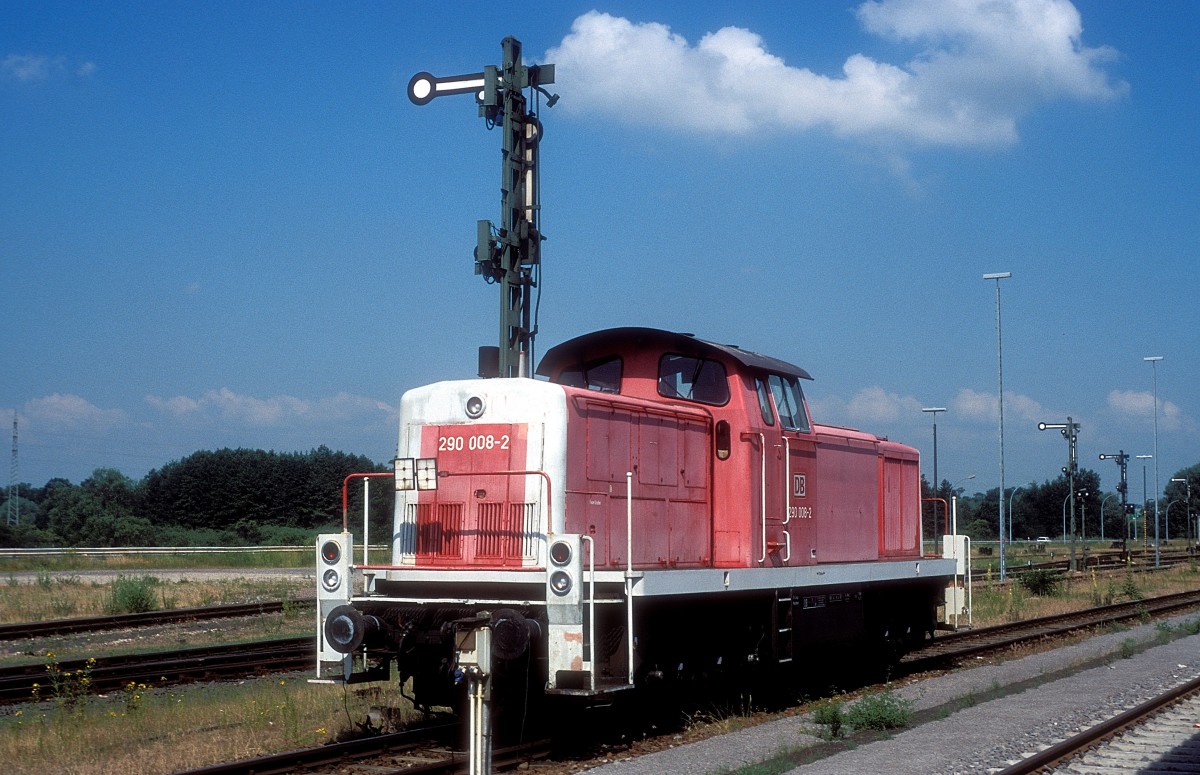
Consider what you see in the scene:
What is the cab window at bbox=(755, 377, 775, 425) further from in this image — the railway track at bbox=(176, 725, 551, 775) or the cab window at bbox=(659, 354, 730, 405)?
the railway track at bbox=(176, 725, 551, 775)

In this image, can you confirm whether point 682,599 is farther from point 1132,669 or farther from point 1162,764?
point 1132,669

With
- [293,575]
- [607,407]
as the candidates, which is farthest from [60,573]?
[607,407]

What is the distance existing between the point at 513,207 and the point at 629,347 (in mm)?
2844

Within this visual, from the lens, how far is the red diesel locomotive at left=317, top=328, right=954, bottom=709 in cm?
923

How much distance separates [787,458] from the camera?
1208cm

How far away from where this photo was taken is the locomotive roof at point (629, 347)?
11.5 m

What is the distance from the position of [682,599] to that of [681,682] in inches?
35.1

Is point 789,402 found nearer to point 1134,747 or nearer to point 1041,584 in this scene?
point 1134,747

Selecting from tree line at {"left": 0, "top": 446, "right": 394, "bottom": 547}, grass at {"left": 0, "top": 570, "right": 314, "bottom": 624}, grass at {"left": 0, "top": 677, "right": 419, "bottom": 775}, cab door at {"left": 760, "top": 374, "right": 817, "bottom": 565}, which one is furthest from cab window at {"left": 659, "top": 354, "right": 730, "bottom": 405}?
tree line at {"left": 0, "top": 446, "right": 394, "bottom": 547}

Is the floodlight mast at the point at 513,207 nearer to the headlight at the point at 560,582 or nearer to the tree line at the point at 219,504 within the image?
the headlight at the point at 560,582

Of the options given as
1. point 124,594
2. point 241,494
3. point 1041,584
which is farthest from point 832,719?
point 241,494

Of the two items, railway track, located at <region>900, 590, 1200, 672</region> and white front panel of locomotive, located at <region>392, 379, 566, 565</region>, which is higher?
white front panel of locomotive, located at <region>392, 379, 566, 565</region>

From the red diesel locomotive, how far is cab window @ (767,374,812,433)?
37 millimetres

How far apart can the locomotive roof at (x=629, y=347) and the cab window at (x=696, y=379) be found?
11cm
